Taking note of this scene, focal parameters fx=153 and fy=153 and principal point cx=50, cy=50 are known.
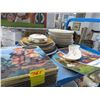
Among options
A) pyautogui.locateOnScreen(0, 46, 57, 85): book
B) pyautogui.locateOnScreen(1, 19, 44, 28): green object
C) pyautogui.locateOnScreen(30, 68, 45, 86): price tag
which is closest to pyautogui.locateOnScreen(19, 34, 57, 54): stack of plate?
pyautogui.locateOnScreen(0, 46, 57, 85): book

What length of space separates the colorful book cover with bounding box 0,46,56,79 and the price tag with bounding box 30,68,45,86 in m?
0.02

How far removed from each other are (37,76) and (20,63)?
3.4 inches

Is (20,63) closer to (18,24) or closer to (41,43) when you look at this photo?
(41,43)

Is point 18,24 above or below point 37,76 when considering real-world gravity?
above

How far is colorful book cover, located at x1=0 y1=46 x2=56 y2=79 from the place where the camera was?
1.67 ft

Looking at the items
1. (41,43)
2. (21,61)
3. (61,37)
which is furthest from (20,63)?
(61,37)

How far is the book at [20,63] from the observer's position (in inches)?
19.3

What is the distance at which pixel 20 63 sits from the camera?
0.55 metres

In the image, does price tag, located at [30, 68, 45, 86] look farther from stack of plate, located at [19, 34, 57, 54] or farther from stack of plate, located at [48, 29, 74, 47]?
stack of plate, located at [48, 29, 74, 47]
